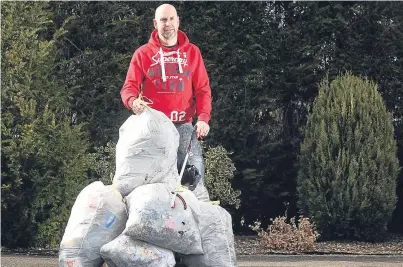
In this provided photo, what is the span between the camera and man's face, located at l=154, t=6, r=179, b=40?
5215 mm

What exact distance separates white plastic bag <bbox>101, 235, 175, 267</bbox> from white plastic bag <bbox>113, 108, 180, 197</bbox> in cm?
40

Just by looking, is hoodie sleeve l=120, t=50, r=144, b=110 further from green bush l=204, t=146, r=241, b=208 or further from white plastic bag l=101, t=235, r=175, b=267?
green bush l=204, t=146, r=241, b=208

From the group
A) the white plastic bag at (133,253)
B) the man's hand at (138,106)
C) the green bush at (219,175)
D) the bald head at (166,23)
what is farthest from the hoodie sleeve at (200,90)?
the green bush at (219,175)

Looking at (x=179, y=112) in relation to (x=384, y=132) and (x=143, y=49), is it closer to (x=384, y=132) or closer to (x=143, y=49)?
(x=143, y=49)

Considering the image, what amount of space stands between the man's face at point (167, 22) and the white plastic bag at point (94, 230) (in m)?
1.00

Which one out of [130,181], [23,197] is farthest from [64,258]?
[23,197]

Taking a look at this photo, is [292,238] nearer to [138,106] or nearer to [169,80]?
[169,80]

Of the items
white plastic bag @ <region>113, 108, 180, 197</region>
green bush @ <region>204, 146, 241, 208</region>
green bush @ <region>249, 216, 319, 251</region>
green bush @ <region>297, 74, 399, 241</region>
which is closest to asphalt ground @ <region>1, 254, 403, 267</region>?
green bush @ <region>249, 216, 319, 251</region>

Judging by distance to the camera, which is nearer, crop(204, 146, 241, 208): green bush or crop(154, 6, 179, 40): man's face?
crop(154, 6, 179, 40): man's face

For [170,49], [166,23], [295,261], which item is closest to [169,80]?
[170,49]

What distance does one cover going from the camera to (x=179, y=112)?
5.24m

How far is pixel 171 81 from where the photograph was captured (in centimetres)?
520

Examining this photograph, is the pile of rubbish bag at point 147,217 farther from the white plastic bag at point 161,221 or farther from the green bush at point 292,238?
the green bush at point 292,238

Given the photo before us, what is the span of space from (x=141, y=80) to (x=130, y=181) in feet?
2.24
